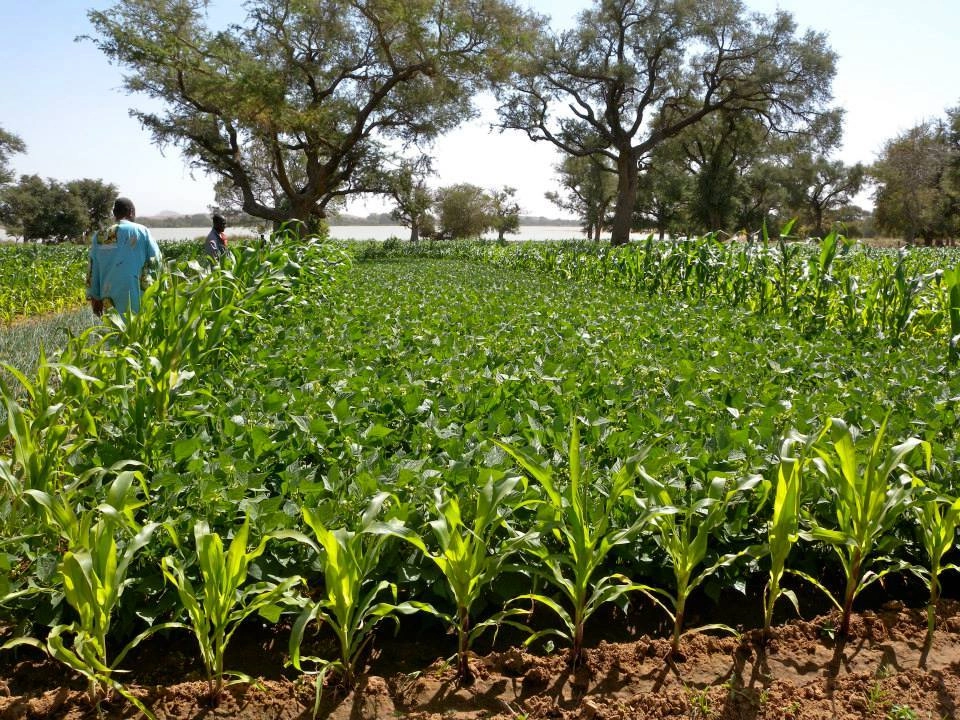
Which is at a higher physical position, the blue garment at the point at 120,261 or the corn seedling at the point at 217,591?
the blue garment at the point at 120,261

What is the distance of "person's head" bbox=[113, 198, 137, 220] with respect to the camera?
641 centimetres

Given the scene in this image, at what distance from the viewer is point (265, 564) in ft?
7.78

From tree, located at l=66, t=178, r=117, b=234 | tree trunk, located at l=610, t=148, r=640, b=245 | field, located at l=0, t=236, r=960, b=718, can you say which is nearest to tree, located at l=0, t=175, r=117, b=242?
tree, located at l=66, t=178, r=117, b=234

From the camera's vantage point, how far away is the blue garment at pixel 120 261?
6562 millimetres

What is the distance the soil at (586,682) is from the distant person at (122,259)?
5.09 m

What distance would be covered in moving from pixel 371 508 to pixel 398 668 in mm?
619

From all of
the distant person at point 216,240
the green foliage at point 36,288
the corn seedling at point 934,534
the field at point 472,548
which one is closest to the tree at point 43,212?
the green foliage at point 36,288

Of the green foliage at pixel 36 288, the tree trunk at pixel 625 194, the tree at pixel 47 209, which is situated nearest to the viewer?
the green foliage at pixel 36 288

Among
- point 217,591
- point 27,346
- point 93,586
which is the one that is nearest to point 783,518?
point 217,591

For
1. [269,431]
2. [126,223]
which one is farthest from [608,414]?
[126,223]

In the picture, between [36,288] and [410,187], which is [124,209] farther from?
[410,187]

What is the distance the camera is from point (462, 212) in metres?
73.9

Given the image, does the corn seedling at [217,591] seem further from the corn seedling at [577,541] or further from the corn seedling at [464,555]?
the corn seedling at [577,541]

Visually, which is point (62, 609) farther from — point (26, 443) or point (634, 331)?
point (634, 331)
